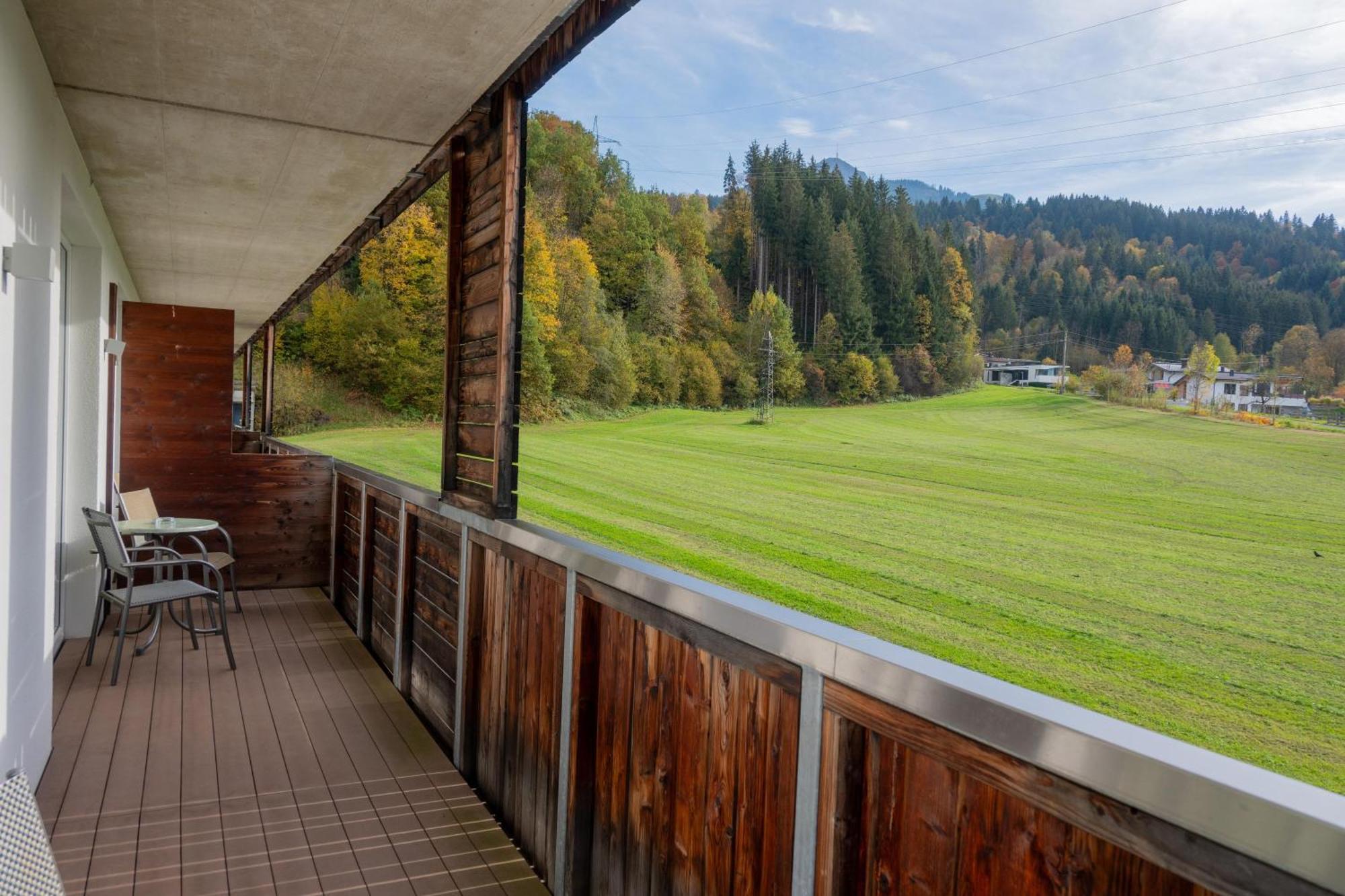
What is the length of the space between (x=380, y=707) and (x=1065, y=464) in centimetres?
1182

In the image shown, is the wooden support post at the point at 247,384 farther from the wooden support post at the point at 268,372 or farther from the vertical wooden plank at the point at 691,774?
the vertical wooden plank at the point at 691,774

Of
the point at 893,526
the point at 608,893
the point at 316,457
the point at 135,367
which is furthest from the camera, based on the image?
the point at 893,526

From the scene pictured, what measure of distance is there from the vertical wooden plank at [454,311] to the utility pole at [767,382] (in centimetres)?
1338

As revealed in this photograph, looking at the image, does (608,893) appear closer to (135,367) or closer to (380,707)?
(380,707)

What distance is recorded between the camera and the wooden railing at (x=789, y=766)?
0.77m

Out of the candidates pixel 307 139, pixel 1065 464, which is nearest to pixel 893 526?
pixel 1065 464

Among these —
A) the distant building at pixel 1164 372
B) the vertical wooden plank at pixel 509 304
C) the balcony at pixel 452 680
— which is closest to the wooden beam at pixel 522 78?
the balcony at pixel 452 680

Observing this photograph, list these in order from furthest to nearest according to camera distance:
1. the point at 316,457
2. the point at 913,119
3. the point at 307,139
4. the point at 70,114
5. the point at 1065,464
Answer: the point at 913,119
the point at 1065,464
the point at 316,457
the point at 307,139
the point at 70,114

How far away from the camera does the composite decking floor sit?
235 cm

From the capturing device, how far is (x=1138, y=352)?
7.04 m

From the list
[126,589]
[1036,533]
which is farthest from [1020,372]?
[126,589]

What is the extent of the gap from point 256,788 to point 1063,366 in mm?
7766

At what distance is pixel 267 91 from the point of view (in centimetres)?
→ 279

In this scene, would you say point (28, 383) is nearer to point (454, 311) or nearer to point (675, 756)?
point (454, 311)
